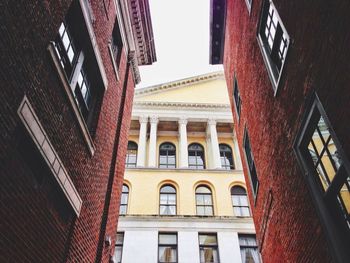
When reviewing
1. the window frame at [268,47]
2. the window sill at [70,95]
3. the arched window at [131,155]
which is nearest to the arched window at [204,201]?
the arched window at [131,155]

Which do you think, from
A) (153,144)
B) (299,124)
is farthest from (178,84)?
(299,124)

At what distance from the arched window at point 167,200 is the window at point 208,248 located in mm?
2961

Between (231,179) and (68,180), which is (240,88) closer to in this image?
(68,180)

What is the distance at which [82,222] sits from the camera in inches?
296

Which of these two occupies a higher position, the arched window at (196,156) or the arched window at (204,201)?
the arched window at (196,156)

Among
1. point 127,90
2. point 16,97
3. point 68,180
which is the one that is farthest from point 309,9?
point 127,90

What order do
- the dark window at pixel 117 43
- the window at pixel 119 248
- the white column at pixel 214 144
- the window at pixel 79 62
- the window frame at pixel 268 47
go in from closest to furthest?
the window at pixel 79 62 → the window frame at pixel 268 47 → the dark window at pixel 117 43 → the window at pixel 119 248 → the white column at pixel 214 144

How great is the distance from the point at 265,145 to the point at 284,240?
2477mm

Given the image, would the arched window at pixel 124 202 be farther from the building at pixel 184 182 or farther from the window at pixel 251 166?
the window at pixel 251 166

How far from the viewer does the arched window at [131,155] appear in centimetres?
2814

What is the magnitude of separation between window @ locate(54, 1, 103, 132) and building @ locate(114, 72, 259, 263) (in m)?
14.7

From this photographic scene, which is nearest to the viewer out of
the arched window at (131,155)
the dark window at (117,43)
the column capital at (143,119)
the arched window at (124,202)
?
the dark window at (117,43)

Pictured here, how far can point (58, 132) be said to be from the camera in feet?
21.1

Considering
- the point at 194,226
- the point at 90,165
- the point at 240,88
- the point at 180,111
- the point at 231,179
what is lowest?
the point at 90,165
